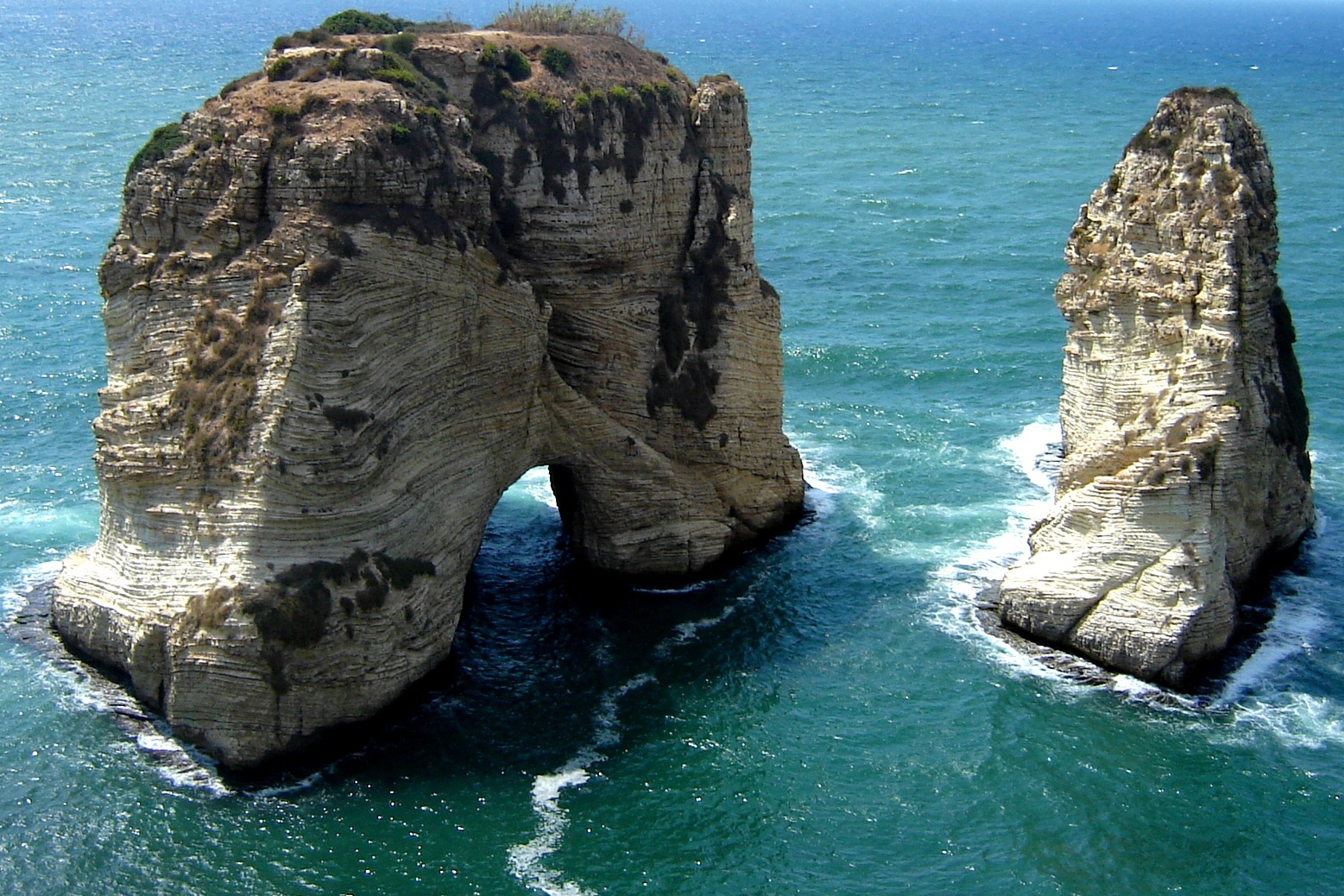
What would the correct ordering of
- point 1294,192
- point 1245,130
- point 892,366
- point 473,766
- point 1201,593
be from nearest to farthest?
point 473,766
point 1201,593
point 1245,130
point 892,366
point 1294,192

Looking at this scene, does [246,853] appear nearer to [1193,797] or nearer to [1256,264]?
[1193,797]

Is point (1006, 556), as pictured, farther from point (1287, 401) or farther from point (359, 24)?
point (359, 24)

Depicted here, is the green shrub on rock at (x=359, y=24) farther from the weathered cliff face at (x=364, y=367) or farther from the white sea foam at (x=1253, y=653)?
the white sea foam at (x=1253, y=653)

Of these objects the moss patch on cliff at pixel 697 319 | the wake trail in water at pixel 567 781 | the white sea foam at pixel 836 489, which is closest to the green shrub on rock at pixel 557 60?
the moss patch on cliff at pixel 697 319

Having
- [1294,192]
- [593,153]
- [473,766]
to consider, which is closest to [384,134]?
[593,153]

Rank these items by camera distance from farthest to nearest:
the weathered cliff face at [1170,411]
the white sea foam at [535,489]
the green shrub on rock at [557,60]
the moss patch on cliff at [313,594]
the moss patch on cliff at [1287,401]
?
the white sea foam at [535,489] → the green shrub on rock at [557,60] → the moss patch on cliff at [1287,401] → the weathered cliff face at [1170,411] → the moss patch on cliff at [313,594]
